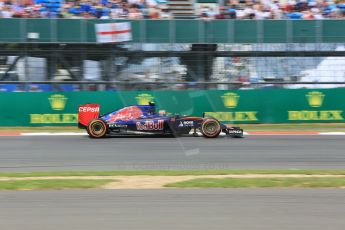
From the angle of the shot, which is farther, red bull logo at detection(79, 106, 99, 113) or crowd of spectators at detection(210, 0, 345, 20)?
crowd of spectators at detection(210, 0, 345, 20)

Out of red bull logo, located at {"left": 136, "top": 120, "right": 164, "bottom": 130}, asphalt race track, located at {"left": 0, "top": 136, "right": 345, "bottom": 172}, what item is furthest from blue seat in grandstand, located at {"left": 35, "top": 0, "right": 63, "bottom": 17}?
red bull logo, located at {"left": 136, "top": 120, "right": 164, "bottom": 130}

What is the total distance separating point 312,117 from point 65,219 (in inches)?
693

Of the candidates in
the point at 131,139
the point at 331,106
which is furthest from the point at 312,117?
the point at 131,139

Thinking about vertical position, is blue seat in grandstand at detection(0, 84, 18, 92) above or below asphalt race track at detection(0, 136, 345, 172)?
above

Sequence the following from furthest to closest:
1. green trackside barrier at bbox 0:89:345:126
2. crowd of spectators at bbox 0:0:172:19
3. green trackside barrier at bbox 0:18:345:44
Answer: crowd of spectators at bbox 0:0:172:19, green trackside barrier at bbox 0:18:345:44, green trackside barrier at bbox 0:89:345:126

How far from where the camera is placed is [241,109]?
22.2 metres

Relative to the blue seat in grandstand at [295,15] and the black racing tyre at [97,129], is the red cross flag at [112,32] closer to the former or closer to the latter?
the black racing tyre at [97,129]

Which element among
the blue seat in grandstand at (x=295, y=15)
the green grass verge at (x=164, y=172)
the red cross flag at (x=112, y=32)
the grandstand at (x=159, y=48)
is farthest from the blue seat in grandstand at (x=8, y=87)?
the blue seat in grandstand at (x=295, y=15)

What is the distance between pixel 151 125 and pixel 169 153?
3420 millimetres

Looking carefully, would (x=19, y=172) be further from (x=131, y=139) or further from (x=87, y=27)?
(x=87, y=27)

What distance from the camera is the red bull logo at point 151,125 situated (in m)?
17.2

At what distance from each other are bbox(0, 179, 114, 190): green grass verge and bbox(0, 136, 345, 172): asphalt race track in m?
2.41

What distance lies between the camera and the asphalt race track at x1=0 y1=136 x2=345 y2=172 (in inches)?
475

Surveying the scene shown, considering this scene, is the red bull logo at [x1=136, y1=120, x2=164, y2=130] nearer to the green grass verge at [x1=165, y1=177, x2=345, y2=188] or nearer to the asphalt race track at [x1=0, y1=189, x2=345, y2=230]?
the green grass verge at [x1=165, y1=177, x2=345, y2=188]
